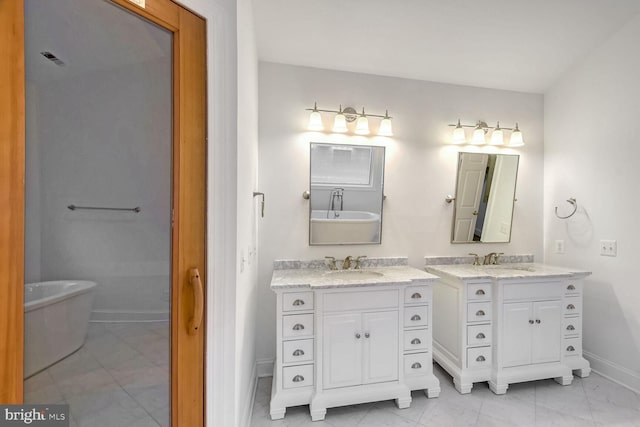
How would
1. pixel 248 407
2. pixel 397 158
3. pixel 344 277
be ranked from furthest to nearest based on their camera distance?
pixel 397 158, pixel 344 277, pixel 248 407

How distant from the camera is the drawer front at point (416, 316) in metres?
1.94

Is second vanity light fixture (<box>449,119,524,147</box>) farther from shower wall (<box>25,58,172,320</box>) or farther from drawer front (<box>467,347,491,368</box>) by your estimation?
shower wall (<box>25,58,172,320</box>)

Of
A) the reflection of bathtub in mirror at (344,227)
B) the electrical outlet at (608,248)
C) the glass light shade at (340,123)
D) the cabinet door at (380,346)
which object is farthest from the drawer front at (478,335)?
the glass light shade at (340,123)

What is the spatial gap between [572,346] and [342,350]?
1905 mm

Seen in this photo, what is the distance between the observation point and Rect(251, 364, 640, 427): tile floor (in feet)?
5.67

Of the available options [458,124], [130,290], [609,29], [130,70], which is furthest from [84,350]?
[609,29]

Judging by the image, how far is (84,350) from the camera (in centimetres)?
86

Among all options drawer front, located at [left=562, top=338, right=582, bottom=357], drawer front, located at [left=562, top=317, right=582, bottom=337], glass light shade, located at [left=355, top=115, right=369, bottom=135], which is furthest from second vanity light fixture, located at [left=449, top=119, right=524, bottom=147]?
drawer front, located at [left=562, top=338, right=582, bottom=357]

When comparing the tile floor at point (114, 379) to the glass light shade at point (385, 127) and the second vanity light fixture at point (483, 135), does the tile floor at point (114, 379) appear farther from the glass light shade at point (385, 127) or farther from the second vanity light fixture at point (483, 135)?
the second vanity light fixture at point (483, 135)

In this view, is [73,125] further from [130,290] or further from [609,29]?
[609,29]

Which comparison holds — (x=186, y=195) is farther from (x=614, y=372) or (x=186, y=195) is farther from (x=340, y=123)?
(x=614, y=372)

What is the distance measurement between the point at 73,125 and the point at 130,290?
57cm

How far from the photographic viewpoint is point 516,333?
2.07 metres

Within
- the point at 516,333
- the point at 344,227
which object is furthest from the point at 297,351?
the point at 516,333
